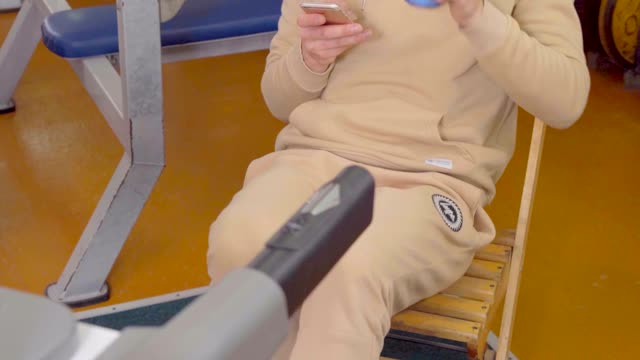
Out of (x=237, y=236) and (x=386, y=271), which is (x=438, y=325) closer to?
(x=386, y=271)

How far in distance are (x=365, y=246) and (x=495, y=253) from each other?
43 cm

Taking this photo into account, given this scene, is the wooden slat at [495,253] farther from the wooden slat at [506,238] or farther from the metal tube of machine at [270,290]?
the metal tube of machine at [270,290]

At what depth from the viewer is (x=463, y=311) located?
145 centimetres

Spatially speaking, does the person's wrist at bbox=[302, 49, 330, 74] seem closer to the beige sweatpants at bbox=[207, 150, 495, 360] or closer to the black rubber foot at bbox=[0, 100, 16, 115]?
the beige sweatpants at bbox=[207, 150, 495, 360]

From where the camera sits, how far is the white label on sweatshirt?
4.99 feet

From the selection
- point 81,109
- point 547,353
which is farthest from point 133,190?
point 81,109

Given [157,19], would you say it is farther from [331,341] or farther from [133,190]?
[331,341]

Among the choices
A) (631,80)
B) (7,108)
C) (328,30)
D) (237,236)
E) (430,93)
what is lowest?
(7,108)

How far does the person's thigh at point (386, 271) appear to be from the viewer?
1.22 meters

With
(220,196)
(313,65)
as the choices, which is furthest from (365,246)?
(220,196)

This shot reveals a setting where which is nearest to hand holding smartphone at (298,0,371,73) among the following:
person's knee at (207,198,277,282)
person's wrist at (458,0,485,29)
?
person's wrist at (458,0,485,29)

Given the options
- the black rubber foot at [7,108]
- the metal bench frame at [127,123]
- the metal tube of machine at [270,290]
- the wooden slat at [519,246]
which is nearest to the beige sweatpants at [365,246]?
the wooden slat at [519,246]

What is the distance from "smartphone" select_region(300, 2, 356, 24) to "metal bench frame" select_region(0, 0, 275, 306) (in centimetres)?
54

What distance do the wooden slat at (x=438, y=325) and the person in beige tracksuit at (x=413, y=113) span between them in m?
0.04
